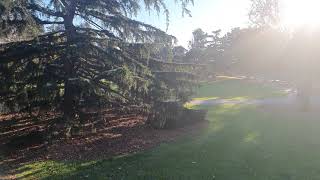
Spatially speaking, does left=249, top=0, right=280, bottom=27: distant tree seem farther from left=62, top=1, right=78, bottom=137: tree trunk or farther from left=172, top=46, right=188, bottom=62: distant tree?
left=62, top=1, right=78, bottom=137: tree trunk

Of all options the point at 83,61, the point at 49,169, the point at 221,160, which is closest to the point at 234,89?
the point at 83,61

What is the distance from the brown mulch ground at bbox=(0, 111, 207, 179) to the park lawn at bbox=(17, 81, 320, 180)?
0.62m

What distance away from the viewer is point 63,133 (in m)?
14.9

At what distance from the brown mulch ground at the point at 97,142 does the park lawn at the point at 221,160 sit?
2.02ft

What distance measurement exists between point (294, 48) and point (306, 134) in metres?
9.06

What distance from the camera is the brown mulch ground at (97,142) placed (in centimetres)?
1340

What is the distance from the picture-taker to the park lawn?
1146cm

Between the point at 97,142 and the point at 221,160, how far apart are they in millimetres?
4595

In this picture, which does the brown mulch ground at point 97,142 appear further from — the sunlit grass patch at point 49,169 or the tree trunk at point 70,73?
the tree trunk at point 70,73

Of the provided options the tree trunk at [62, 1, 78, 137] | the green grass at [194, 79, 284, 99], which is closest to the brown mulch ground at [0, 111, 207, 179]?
the tree trunk at [62, 1, 78, 137]

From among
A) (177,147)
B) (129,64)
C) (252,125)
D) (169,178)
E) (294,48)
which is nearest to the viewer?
(169,178)

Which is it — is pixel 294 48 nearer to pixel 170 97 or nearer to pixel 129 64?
pixel 170 97

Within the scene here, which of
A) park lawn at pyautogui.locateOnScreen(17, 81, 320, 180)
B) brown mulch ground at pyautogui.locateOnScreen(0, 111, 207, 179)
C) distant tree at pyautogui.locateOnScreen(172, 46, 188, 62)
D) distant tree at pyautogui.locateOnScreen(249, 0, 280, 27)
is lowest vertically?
park lawn at pyautogui.locateOnScreen(17, 81, 320, 180)

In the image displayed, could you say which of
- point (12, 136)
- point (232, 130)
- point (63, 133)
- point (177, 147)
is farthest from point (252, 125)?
point (12, 136)
